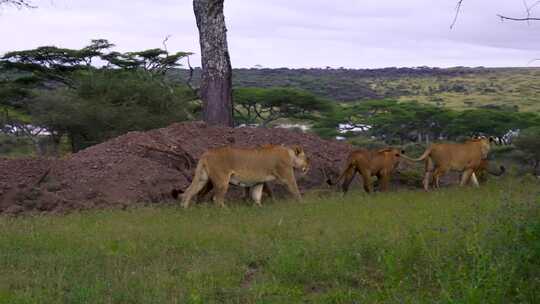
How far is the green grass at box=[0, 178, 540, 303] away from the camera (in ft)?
23.5

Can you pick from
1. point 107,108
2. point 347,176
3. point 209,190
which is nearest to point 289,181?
point 209,190

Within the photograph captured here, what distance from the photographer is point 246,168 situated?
13.1m

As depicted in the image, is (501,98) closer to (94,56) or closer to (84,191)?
(94,56)

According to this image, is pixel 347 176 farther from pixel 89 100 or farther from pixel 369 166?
pixel 89 100

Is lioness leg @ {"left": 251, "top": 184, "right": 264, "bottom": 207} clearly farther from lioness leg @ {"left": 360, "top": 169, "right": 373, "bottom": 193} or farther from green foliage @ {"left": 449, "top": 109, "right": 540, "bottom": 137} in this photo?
green foliage @ {"left": 449, "top": 109, "right": 540, "bottom": 137}

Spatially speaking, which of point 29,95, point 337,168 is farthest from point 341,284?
point 29,95

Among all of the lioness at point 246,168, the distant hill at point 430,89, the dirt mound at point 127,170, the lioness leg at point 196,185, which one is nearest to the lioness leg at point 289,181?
the lioness at point 246,168

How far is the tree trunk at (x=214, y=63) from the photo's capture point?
56.3ft

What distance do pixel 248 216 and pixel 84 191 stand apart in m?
3.03

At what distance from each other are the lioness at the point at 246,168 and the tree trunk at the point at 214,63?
13.0 ft

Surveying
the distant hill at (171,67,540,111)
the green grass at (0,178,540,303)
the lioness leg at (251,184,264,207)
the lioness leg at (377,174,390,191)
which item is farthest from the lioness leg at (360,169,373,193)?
the distant hill at (171,67,540,111)

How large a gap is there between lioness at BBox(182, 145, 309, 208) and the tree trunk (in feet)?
Answer: 13.0

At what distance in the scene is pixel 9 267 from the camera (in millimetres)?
8422

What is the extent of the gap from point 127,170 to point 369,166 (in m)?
4.13
